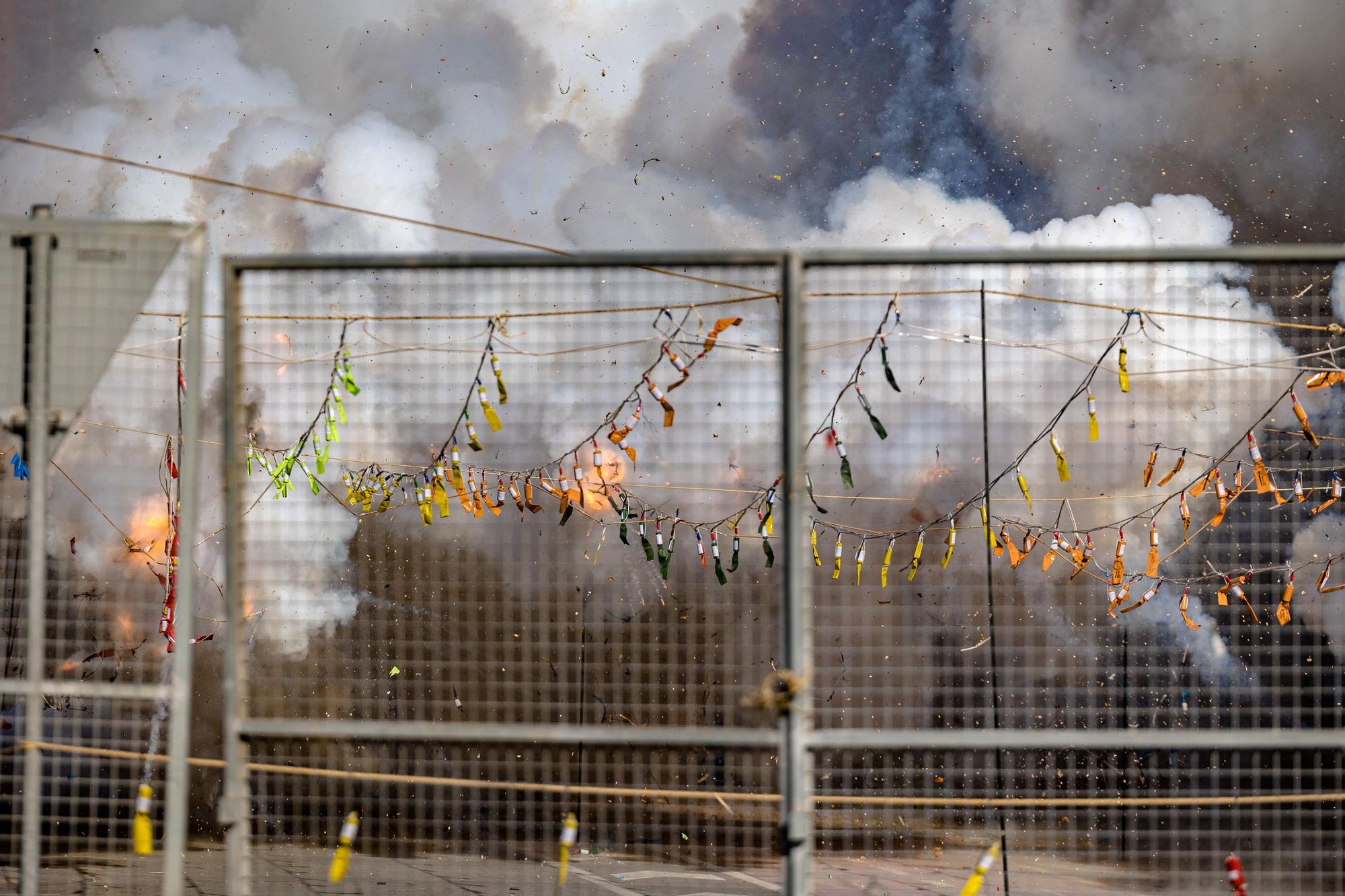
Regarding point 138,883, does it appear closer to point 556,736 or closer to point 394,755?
point 394,755

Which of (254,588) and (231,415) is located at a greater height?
(231,415)

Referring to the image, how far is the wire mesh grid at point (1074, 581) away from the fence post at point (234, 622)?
577 cm

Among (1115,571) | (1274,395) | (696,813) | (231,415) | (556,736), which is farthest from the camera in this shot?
(696,813)

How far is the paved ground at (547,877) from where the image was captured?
7605 millimetres

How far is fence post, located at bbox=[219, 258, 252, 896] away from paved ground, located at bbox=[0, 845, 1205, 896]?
5281 mm

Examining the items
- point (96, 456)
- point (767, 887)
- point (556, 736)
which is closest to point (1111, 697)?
point (767, 887)

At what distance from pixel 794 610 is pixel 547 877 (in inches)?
260

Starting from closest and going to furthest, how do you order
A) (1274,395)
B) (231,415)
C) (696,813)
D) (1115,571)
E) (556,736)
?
(556,736) < (231,415) < (1115,571) < (1274,395) < (696,813)

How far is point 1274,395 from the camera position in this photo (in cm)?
850

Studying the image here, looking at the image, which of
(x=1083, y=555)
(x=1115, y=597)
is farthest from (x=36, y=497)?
(x=1115, y=597)

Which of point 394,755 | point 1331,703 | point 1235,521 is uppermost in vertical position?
point 1235,521

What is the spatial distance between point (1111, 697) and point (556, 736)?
24.1ft

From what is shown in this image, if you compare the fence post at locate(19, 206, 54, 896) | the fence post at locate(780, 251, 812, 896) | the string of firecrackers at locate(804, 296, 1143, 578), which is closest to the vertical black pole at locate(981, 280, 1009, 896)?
the string of firecrackers at locate(804, 296, 1143, 578)

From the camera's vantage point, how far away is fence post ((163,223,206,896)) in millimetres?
2564
